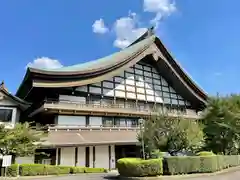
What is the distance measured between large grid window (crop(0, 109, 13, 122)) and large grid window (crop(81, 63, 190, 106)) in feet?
26.9

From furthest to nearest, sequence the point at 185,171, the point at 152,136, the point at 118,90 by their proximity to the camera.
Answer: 1. the point at 118,90
2. the point at 152,136
3. the point at 185,171

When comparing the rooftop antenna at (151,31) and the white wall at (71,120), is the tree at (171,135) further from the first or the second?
the rooftop antenna at (151,31)

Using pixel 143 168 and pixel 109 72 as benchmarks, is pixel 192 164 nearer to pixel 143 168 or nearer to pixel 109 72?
pixel 143 168

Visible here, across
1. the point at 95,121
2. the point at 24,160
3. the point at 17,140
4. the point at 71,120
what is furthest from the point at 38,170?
the point at 95,121

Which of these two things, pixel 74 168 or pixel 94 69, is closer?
pixel 74 168

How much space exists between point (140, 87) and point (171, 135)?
12.9 m

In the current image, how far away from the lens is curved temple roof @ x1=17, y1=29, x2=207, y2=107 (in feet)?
73.3

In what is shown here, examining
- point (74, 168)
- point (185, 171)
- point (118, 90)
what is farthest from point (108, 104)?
point (185, 171)

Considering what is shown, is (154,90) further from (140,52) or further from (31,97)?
(31,97)

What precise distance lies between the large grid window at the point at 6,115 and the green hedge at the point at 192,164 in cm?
1444

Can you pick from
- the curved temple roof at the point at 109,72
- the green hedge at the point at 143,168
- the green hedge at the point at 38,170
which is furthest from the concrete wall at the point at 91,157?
the green hedge at the point at 143,168

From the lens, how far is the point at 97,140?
2180 centimetres

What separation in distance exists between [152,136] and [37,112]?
11.9 m

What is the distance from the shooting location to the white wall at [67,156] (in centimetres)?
2084
